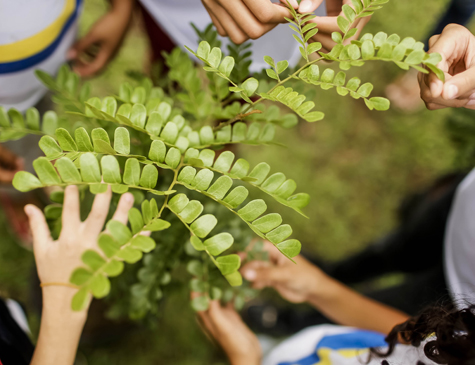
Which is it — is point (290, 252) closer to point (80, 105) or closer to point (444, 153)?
point (80, 105)

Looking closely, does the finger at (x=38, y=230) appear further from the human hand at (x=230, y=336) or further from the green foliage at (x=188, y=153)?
the human hand at (x=230, y=336)

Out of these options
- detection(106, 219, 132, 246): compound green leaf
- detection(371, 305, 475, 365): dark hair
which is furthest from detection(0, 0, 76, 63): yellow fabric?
detection(371, 305, 475, 365): dark hair

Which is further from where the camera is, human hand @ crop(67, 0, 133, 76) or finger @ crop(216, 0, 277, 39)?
human hand @ crop(67, 0, 133, 76)

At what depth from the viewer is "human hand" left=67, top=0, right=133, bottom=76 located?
50.5 inches

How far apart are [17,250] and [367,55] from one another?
2.05 meters

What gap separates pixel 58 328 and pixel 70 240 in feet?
0.59

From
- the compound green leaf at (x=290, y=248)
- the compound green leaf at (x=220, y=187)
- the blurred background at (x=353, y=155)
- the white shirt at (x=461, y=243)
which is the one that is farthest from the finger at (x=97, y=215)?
the blurred background at (x=353, y=155)

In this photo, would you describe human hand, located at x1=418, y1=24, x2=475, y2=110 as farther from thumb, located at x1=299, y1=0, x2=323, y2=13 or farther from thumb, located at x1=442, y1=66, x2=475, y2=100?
thumb, located at x1=299, y1=0, x2=323, y2=13

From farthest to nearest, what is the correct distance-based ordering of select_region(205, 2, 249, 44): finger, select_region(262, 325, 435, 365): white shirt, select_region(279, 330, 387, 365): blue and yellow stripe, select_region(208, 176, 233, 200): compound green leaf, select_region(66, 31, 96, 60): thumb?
select_region(66, 31, 96, 60): thumb, select_region(279, 330, 387, 365): blue and yellow stripe, select_region(262, 325, 435, 365): white shirt, select_region(205, 2, 249, 44): finger, select_region(208, 176, 233, 200): compound green leaf

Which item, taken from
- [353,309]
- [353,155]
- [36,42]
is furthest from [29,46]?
[353,155]

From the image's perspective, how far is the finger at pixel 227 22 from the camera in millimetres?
681

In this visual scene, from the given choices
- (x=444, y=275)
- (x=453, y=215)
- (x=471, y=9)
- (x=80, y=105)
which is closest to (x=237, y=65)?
(x=80, y=105)

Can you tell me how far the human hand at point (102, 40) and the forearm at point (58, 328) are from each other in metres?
0.98

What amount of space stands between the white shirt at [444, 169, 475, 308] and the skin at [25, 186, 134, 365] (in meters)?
1.03
